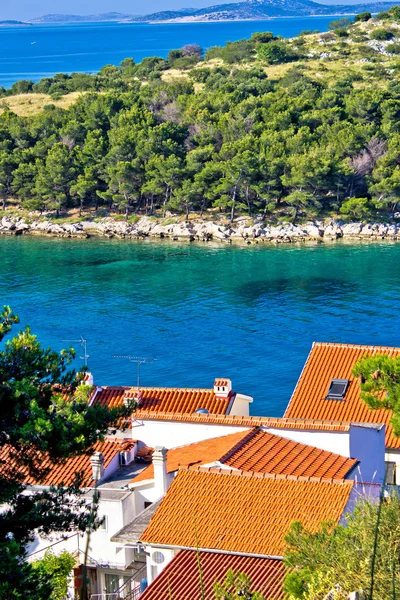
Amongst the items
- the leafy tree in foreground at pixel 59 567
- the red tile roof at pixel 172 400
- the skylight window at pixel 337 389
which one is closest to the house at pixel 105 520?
the leafy tree in foreground at pixel 59 567

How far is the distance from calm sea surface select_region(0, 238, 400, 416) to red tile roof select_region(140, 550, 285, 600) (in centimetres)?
1716

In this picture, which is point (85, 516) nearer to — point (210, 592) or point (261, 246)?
point (210, 592)

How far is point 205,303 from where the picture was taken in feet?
153

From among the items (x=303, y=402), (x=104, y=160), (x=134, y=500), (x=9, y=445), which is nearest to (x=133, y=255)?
(x=104, y=160)

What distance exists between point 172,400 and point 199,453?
3991mm

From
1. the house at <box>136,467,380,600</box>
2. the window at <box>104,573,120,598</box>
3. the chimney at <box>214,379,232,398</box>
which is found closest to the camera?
the house at <box>136,467,380,600</box>

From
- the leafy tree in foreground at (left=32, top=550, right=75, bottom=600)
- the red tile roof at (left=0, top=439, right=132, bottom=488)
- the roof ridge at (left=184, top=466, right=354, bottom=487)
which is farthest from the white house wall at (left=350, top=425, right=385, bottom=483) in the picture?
the leafy tree in foreground at (left=32, top=550, right=75, bottom=600)

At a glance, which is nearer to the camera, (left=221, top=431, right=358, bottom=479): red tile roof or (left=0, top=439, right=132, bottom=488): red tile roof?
(left=221, top=431, right=358, bottom=479): red tile roof

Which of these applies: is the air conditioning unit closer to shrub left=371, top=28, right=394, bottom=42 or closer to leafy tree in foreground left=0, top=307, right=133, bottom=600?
leafy tree in foreground left=0, top=307, right=133, bottom=600

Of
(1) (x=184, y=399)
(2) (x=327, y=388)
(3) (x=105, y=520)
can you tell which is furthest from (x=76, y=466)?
(2) (x=327, y=388)

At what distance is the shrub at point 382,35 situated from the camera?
9612 cm

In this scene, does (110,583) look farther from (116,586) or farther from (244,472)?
(244,472)

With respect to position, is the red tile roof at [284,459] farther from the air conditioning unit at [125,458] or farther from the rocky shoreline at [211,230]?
the rocky shoreline at [211,230]

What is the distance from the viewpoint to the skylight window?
75.6ft
